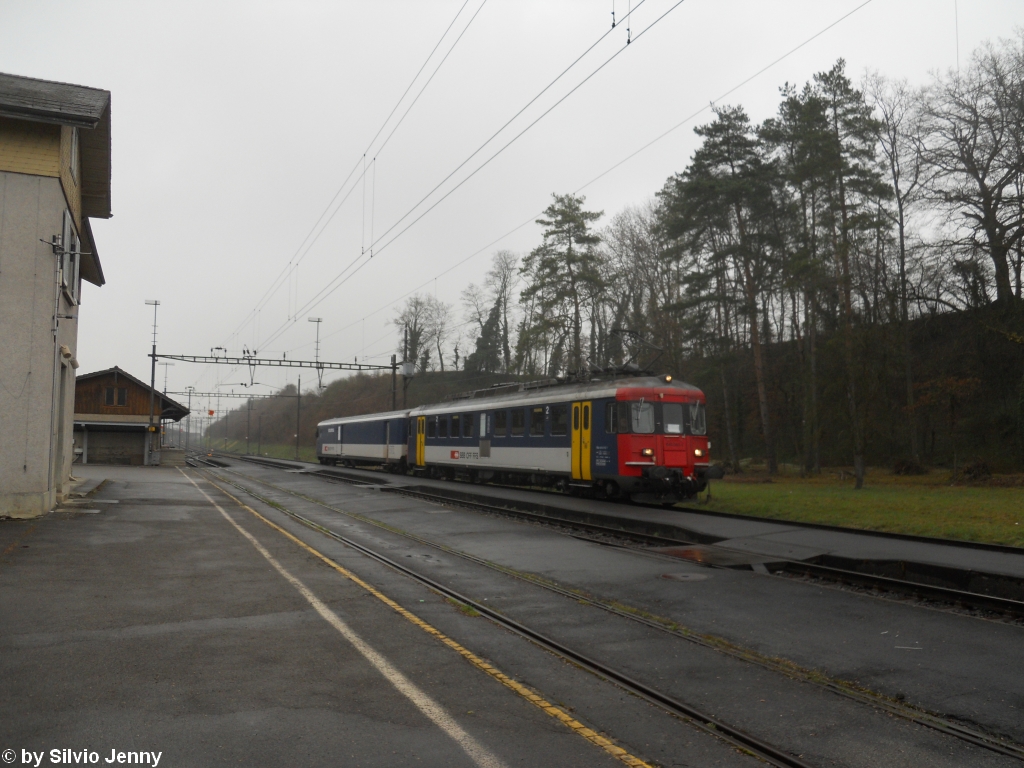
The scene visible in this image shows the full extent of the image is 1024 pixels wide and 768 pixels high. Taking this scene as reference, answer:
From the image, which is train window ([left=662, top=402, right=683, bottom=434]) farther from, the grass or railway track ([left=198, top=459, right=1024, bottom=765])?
railway track ([left=198, top=459, right=1024, bottom=765])

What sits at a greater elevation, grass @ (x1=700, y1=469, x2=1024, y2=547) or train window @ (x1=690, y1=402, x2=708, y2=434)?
train window @ (x1=690, y1=402, x2=708, y2=434)

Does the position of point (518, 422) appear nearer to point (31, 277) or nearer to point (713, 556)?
point (713, 556)

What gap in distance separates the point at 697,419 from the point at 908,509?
16.6ft

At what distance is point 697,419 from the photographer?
1978 cm

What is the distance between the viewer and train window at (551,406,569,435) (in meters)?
20.9

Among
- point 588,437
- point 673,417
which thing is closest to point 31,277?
point 588,437

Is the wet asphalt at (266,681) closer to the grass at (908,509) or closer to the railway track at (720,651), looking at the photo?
the railway track at (720,651)

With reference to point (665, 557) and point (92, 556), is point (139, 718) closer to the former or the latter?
point (92, 556)

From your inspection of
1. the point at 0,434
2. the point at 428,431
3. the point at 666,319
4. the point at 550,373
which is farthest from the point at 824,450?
the point at 0,434

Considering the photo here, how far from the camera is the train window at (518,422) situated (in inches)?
911

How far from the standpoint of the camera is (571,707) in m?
5.18

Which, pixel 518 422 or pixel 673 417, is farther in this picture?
pixel 518 422

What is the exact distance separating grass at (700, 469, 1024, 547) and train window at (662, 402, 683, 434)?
191 cm

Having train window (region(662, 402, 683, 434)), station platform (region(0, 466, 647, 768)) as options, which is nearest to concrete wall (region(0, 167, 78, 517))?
station platform (region(0, 466, 647, 768))
